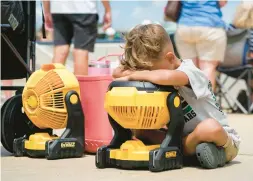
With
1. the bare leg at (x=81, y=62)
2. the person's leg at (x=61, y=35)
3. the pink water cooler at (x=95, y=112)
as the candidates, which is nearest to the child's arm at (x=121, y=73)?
the pink water cooler at (x=95, y=112)

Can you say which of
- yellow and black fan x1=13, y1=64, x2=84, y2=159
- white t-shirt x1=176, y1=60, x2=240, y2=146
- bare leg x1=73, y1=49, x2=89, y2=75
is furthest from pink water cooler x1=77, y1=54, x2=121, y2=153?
bare leg x1=73, y1=49, x2=89, y2=75

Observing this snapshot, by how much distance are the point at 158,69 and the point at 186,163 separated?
550 mm

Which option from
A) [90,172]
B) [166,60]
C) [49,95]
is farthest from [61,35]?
[90,172]

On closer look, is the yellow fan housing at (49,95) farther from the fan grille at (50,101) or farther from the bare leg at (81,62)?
the bare leg at (81,62)

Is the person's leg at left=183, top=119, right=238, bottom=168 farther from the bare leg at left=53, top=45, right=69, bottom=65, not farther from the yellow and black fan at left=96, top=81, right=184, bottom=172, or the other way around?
the bare leg at left=53, top=45, right=69, bottom=65

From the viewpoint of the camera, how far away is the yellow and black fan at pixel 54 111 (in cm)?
363

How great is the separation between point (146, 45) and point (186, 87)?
0.32 m

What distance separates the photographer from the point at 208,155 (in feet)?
10.4

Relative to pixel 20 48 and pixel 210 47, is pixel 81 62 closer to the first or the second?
pixel 20 48

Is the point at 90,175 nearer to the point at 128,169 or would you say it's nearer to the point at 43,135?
the point at 128,169

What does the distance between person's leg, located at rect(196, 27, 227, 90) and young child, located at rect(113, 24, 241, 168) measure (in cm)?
253

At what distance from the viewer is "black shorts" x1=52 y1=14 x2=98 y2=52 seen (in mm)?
5004

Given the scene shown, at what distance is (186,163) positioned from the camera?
3.41 m

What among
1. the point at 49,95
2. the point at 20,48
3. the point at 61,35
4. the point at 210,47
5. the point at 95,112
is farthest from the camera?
the point at 210,47
